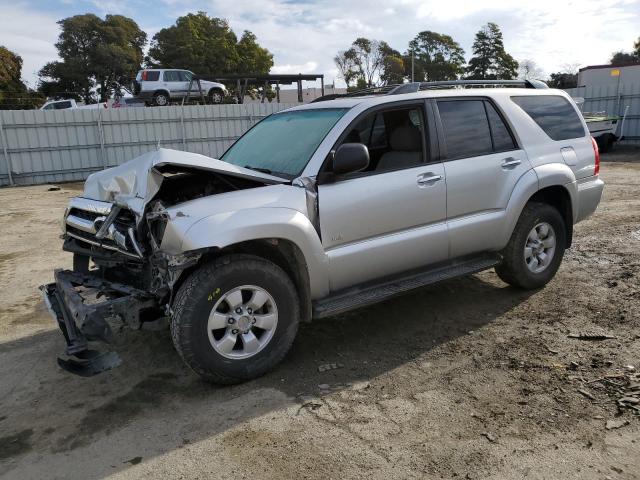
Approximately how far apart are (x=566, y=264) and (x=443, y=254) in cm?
238

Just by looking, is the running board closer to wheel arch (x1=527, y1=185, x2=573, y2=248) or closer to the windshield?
wheel arch (x1=527, y1=185, x2=573, y2=248)

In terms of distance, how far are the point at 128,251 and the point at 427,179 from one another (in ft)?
7.56

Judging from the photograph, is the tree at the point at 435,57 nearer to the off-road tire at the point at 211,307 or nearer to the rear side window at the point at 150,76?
the rear side window at the point at 150,76

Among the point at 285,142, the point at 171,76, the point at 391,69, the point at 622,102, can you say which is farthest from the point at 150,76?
the point at 391,69

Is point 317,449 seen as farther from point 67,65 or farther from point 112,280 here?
point 67,65

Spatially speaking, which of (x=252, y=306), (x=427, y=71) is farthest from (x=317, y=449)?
(x=427, y=71)

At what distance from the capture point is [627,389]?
3.29 m

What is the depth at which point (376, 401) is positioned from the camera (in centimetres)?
332

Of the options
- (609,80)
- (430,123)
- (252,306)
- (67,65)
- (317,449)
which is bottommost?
(317,449)

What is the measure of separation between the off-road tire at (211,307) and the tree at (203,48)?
4750cm

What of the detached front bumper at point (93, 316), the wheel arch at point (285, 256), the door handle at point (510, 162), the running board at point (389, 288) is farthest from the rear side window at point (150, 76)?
the wheel arch at point (285, 256)

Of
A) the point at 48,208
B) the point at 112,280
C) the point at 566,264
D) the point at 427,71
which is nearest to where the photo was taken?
the point at 112,280

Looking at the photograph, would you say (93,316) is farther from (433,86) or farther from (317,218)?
(433,86)

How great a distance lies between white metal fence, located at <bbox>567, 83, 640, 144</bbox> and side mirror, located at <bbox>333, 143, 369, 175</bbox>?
66.9 feet
